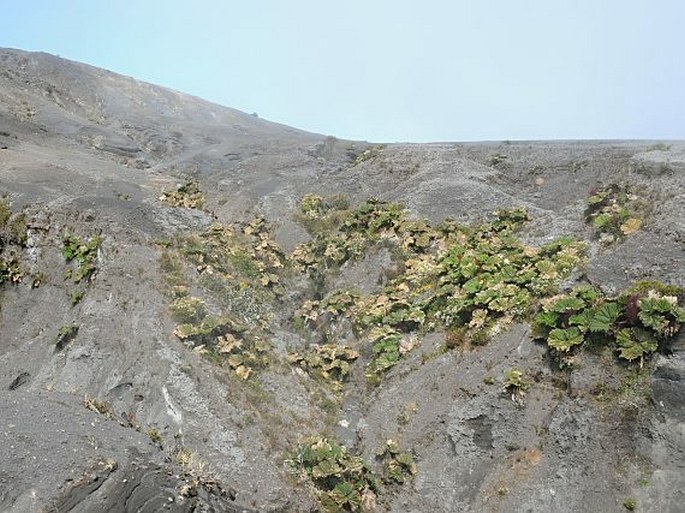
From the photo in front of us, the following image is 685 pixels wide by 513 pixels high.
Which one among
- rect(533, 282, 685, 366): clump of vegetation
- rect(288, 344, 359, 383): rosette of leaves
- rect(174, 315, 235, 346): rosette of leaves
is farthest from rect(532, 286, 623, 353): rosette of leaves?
rect(174, 315, 235, 346): rosette of leaves

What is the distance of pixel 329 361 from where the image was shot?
2205 centimetres

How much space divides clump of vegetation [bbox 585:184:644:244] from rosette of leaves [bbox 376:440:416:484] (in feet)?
37.3

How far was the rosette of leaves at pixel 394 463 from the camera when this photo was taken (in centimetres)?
1681

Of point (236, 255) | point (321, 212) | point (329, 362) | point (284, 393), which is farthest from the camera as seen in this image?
point (321, 212)

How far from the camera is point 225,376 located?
749 inches

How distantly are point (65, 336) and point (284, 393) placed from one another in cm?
823

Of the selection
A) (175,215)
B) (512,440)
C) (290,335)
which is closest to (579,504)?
(512,440)

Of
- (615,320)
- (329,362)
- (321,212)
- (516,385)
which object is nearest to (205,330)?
(329,362)

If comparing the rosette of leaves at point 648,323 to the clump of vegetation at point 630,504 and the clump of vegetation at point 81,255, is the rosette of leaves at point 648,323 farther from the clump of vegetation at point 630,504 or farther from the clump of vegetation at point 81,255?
the clump of vegetation at point 81,255

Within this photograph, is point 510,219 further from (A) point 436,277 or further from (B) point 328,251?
(B) point 328,251

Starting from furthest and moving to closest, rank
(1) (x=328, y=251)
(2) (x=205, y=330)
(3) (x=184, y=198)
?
(3) (x=184, y=198) → (1) (x=328, y=251) → (2) (x=205, y=330)

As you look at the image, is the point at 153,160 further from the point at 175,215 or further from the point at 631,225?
the point at 631,225

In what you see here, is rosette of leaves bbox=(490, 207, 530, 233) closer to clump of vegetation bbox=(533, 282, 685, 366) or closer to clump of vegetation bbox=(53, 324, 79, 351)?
clump of vegetation bbox=(533, 282, 685, 366)

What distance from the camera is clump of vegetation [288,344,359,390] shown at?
21375 millimetres
